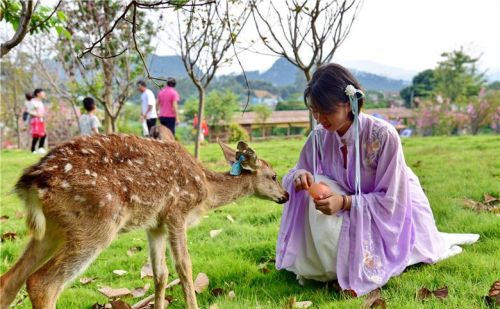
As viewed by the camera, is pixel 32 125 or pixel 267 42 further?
pixel 32 125

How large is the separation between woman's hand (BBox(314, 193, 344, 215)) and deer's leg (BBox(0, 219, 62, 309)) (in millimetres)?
1704

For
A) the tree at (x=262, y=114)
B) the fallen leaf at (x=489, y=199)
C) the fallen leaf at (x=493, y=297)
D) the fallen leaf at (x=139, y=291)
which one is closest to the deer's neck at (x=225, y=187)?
the fallen leaf at (x=139, y=291)

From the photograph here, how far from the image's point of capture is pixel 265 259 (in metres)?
4.62

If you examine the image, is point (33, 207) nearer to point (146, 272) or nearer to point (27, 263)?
point (27, 263)

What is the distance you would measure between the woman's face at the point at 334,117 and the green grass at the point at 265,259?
1168 mm

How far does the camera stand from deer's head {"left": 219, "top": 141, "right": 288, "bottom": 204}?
448cm

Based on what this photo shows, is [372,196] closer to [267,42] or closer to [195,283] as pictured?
[195,283]

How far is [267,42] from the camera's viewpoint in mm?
6605

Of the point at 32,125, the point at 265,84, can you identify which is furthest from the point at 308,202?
the point at 265,84

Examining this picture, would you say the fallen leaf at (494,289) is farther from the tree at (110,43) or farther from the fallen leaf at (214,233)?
the tree at (110,43)

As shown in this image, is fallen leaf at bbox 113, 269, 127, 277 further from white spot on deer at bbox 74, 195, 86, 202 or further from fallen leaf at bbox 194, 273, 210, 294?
white spot on deer at bbox 74, 195, 86, 202

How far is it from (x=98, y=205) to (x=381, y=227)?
6.42ft

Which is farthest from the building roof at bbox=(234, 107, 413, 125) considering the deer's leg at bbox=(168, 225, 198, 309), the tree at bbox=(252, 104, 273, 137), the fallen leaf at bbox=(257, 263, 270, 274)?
the deer's leg at bbox=(168, 225, 198, 309)

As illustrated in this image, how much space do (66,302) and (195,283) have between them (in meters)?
0.92
